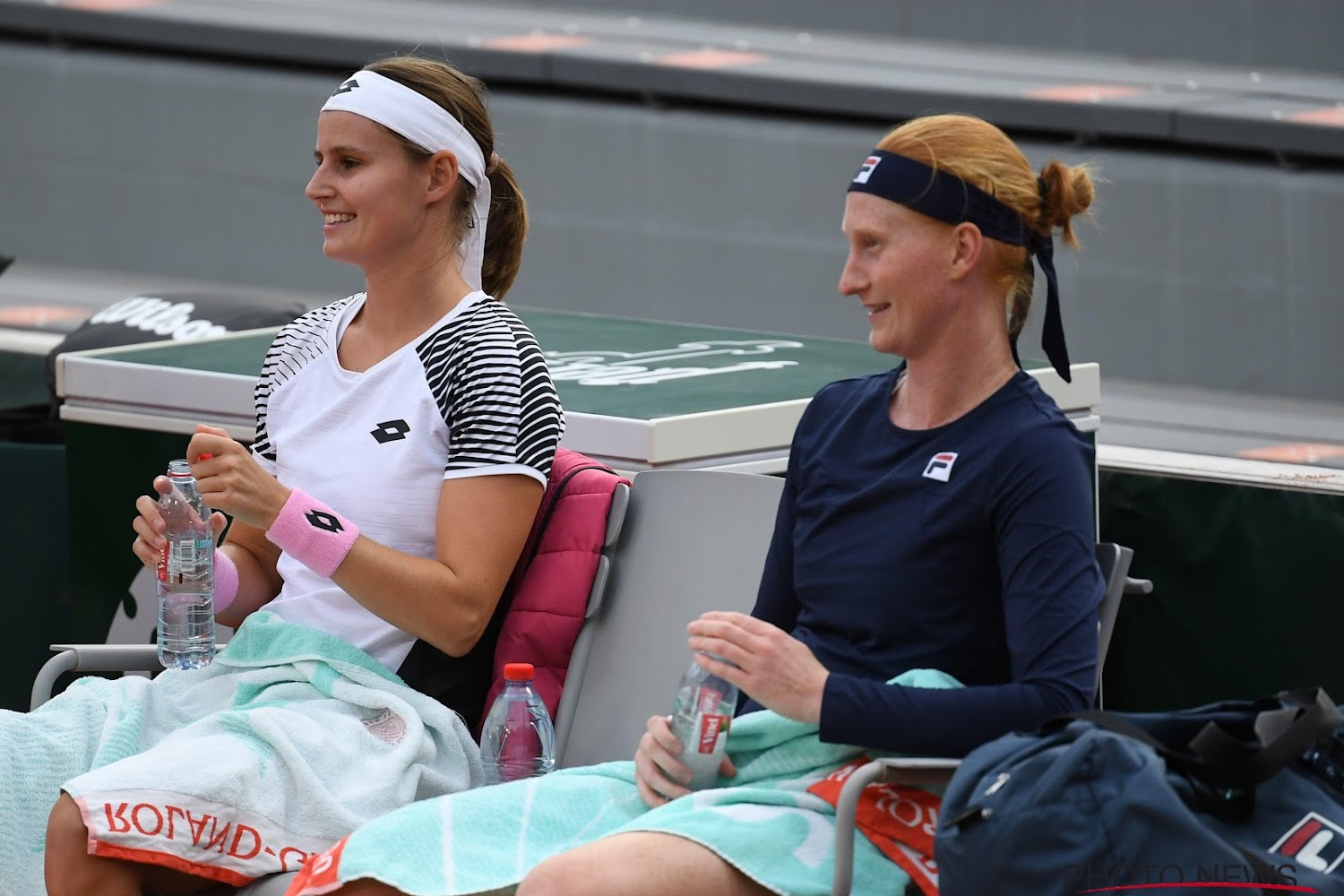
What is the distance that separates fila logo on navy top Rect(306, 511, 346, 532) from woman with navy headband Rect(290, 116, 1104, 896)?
1.38ft

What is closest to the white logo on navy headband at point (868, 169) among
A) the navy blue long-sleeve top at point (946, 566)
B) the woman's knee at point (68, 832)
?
the navy blue long-sleeve top at point (946, 566)

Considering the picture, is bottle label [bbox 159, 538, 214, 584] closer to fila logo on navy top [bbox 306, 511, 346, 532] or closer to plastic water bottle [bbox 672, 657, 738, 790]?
fila logo on navy top [bbox 306, 511, 346, 532]

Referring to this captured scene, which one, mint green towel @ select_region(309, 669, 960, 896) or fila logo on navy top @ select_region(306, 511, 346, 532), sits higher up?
fila logo on navy top @ select_region(306, 511, 346, 532)

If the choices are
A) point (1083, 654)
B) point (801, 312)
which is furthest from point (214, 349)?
point (801, 312)

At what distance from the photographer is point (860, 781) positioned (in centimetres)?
233

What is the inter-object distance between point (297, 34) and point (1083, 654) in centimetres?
654

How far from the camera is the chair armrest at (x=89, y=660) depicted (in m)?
3.12

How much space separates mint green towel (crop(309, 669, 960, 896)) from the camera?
7.86ft

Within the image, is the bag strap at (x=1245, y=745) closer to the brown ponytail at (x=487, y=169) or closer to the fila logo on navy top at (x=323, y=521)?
the fila logo on navy top at (x=323, y=521)

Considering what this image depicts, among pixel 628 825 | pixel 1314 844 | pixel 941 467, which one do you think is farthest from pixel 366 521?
pixel 1314 844

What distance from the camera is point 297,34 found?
330 inches

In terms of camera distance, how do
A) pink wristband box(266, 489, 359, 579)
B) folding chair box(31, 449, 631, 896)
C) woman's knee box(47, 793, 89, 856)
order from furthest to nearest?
1. folding chair box(31, 449, 631, 896)
2. pink wristband box(266, 489, 359, 579)
3. woman's knee box(47, 793, 89, 856)

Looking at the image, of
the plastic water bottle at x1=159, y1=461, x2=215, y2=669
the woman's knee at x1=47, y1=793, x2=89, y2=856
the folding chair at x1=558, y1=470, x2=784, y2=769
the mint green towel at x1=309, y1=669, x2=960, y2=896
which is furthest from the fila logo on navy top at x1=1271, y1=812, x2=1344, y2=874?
the plastic water bottle at x1=159, y1=461, x2=215, y2=669

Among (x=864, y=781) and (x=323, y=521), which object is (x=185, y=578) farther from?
(x=864, y=781)
